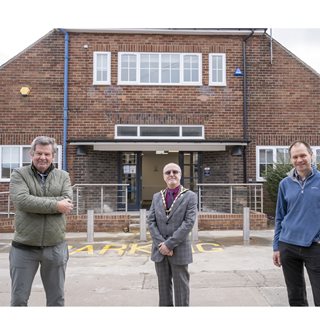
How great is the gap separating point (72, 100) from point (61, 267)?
10015 mm

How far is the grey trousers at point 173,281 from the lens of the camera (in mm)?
3615

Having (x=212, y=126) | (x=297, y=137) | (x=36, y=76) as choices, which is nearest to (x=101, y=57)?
(x=36, y=76)

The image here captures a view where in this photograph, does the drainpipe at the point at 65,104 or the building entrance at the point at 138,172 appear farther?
the building entrance at the point at 138,172

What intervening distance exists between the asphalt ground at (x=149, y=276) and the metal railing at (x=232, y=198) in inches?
116

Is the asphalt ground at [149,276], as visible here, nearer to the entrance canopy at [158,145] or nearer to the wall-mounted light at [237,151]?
the entrance canopy at [158,145]

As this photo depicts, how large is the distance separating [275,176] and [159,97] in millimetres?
4389

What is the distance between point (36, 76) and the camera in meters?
12.6

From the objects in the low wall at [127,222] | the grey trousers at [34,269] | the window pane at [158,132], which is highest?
the window pane at [158,132]

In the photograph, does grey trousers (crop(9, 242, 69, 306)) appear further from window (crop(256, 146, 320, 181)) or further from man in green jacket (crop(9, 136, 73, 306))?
window (crop(256, 146, 320, 181))

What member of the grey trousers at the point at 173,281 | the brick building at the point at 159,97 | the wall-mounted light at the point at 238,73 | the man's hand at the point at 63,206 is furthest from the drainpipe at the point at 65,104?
the man's hand at the point at 63,206

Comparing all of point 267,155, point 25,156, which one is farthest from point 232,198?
point 25,156

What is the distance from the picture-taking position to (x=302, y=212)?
10.1 ft

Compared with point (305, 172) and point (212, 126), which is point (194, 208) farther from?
point (212, 126)

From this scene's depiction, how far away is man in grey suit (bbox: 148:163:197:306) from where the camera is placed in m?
3.63
